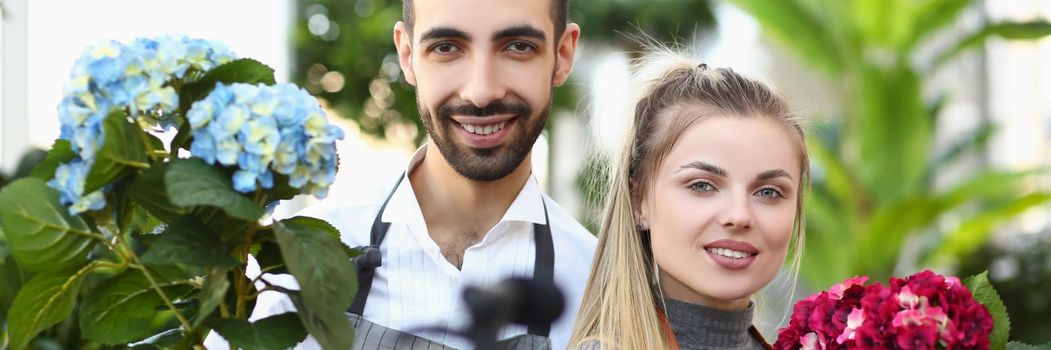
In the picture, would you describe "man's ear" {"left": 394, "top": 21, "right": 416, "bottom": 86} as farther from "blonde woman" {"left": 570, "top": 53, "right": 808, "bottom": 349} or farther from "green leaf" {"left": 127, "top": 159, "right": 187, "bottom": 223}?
"green leaf" {"left": 127, "top": 159, "right": 187, "bottom": 223}

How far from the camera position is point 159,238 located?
1296mm

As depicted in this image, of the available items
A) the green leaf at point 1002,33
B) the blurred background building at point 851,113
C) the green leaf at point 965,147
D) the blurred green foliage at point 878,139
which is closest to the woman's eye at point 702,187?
the blurred background building at point 851,113

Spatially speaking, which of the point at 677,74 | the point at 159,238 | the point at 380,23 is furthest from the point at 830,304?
the point at 380,23

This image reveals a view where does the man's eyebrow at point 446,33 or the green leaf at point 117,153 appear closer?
the green leaf at point 117,153

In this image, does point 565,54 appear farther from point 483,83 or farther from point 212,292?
point 212,292

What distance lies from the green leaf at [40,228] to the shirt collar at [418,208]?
32.6 inches

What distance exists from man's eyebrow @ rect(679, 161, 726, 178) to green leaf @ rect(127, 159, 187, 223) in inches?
30.5

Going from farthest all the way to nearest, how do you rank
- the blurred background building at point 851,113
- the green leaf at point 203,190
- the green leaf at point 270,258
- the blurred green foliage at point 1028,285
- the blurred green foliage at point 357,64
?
the blurred green foliage at point 1028,285 < the blurred green foliage at point 357,64 < the blurred background building at point 851,113 < the green leaf at point 270,258 < the green leaf at point 203,190

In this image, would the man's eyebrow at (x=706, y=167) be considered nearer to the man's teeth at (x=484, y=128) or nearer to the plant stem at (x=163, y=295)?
the man's teeth at (x=484, y=128)

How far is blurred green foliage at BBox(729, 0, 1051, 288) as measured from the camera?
523 cm

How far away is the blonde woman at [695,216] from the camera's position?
1.79 m

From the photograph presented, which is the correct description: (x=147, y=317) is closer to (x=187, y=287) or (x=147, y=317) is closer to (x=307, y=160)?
(x=187, y=287)

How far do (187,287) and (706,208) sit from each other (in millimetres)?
732

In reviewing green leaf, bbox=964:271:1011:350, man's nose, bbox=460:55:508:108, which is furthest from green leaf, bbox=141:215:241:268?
green leaf, bbox=964:271:1011:350
